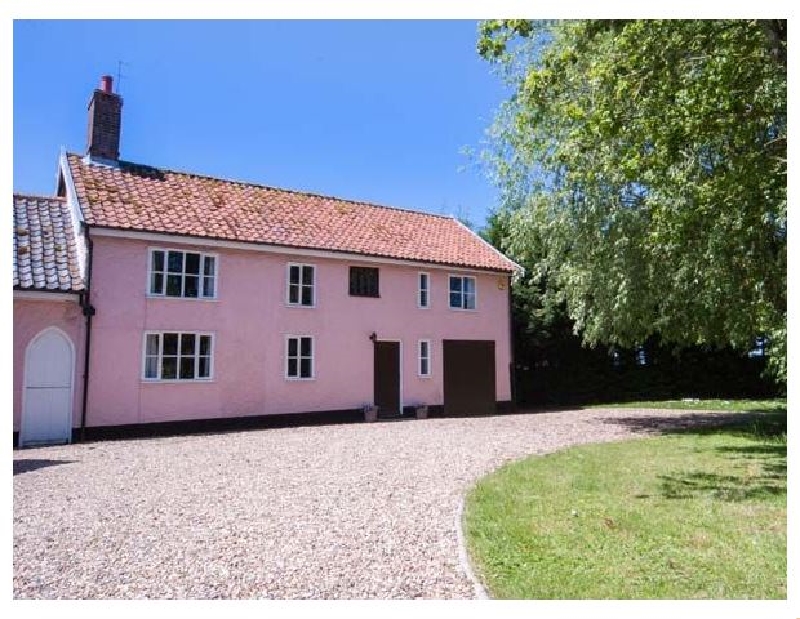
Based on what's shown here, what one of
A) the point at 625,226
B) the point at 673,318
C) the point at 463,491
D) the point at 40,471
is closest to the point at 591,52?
the point at 625,226

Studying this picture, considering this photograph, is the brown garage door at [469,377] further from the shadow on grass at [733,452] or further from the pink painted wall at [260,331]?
the shadow on grass at [733,452]

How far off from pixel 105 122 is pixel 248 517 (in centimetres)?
1548

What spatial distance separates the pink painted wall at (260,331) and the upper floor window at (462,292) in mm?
368

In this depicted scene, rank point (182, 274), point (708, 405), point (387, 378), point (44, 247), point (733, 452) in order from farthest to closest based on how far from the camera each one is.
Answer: point (708, 405)
point (387, 378)
point (182, 274)
point (44, 247)
point (733, 452)

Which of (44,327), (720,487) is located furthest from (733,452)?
(44,327)

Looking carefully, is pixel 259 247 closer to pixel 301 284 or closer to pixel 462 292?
pixel 301 284

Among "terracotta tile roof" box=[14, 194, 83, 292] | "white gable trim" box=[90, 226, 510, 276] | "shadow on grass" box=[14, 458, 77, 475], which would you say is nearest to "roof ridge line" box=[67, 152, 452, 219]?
"terracotta tile roof" box=[14, 194, 83, 292]

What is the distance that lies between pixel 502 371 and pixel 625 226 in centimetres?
941

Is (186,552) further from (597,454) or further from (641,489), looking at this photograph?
(597,454)

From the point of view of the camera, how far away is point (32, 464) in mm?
10789

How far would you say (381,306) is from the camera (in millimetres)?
20016

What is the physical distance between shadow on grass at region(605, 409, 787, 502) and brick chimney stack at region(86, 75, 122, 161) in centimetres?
1725

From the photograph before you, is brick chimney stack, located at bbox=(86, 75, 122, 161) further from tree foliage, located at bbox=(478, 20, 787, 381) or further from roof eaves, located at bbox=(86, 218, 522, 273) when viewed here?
tree foliage, located at bbox=(478, 20, 787, 381)

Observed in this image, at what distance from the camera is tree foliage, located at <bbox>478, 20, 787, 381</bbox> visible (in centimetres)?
856
